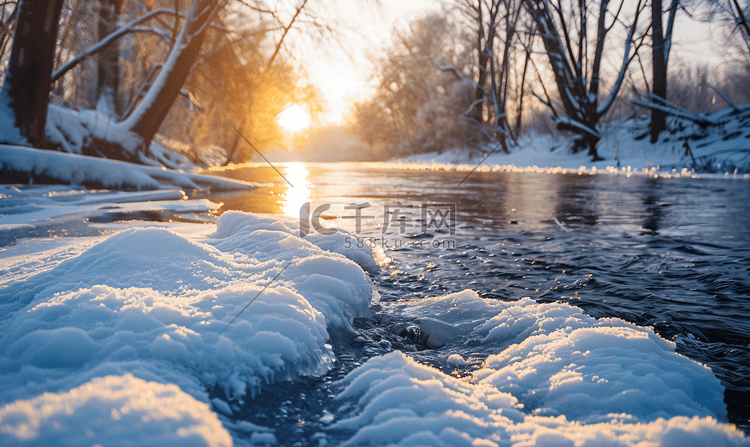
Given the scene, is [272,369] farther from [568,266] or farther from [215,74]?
[215,74]

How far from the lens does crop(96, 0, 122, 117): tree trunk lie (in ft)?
34.5

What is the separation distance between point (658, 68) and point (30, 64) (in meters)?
18.0

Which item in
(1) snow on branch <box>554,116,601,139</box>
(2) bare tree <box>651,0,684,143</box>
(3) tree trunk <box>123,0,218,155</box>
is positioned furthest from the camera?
(1) snow on branch <box>554,116,601,139</box>

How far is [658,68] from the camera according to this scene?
1396cm

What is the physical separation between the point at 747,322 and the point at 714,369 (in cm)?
70

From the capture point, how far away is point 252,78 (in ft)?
40.1

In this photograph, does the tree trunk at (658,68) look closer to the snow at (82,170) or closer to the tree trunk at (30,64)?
the snow at (82,170)

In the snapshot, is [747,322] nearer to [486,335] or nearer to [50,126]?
[486,335]

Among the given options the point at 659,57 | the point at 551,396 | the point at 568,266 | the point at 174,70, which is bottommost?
the point at 551,396

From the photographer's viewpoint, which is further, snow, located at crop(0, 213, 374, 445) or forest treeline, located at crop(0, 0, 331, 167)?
forest treeline, located at crop(0, 0, 331, 167)

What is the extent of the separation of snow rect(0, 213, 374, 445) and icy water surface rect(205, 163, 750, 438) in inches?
5.8

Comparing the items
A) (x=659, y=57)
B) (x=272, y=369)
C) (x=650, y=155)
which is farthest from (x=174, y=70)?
(x=659, y=57)

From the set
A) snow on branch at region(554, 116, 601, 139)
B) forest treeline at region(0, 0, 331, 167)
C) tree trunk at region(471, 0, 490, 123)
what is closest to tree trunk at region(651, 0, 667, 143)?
snow on branch at region(554, 116, 601, 139)

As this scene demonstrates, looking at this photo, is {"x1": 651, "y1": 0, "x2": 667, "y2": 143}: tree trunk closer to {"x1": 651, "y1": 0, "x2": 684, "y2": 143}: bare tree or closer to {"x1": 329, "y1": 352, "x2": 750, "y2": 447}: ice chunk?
{"x1": 651, "y1": 0, "x2": 684, "y2": 143}: bare tree
